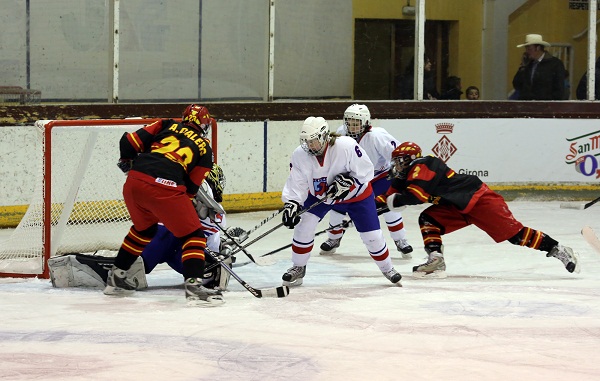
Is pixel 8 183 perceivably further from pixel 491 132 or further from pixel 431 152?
pixel 491 132

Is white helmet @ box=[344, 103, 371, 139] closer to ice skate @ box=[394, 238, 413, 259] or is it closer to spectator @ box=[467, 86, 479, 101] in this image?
ice skate @ box=[394, 238, 413, 259]

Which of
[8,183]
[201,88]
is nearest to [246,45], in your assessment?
[201,88]

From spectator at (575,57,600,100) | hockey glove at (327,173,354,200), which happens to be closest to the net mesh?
hockey glove at (327,173,354,200)

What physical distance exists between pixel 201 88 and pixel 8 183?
184 centimetres

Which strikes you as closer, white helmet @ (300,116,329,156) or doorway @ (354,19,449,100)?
white helmet @ (300,116,329,156)

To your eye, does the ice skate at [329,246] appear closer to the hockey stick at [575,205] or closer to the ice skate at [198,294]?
the ice skate at [198,294]

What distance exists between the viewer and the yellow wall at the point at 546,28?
905 cm

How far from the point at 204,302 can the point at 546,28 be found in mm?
5272

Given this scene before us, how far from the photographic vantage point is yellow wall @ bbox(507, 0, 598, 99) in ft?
29.7

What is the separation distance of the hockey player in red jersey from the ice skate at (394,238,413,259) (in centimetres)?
62

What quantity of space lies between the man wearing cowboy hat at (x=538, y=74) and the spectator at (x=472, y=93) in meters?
0.33

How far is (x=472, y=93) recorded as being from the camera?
8.94 metres

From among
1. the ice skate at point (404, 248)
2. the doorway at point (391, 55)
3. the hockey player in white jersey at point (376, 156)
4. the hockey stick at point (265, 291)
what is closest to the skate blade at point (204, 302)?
the hockey stick at point (265, 291)

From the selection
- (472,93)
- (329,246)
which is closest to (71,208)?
(329,246)
